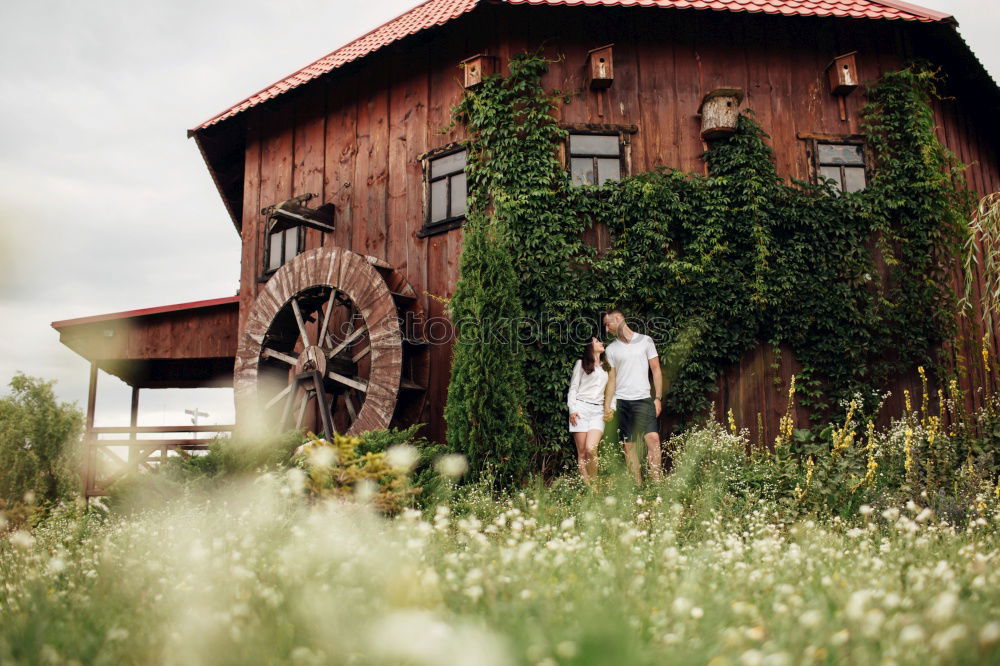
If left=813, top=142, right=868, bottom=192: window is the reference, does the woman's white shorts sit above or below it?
below

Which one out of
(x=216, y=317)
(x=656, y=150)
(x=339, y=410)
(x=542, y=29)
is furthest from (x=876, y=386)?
(x=216, y=317)

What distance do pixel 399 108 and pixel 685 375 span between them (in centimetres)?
508

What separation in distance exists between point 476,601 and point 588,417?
15.8ft

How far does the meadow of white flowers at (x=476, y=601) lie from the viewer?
1861mm

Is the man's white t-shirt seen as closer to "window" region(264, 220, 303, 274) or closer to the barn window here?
the barn window

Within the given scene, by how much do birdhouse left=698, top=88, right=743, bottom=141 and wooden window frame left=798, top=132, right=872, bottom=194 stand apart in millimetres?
960

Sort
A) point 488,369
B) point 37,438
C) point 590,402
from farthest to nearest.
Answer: point 37,438, point 590,402, point 488,369

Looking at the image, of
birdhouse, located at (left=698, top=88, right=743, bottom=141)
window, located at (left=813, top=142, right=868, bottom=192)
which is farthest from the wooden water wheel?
window, located at (left=813, top=142, right=868, bottom=192)

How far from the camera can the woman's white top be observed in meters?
7.17

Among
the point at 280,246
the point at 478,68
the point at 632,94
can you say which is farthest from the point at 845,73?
the point at 280,246

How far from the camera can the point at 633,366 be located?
7.10m

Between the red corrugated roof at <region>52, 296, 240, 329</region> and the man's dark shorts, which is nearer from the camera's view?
the man's dark shorts

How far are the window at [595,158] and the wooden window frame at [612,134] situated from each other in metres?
0.01

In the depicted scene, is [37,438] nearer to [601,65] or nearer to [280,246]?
[280,246]
